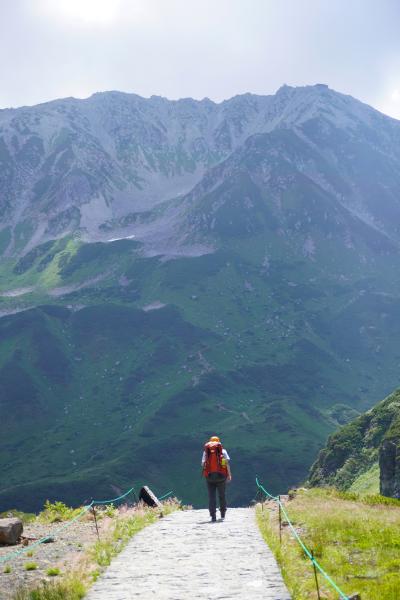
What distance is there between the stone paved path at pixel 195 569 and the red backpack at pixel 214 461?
11.8 feet

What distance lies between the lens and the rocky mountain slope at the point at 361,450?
242 feet

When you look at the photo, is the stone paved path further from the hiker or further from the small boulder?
the small boulder

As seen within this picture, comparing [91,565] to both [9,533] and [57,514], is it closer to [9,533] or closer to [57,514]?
[9,533]

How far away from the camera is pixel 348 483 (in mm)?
83812

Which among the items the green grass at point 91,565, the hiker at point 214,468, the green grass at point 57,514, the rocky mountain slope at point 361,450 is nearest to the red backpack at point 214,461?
the hiker at point 214,468

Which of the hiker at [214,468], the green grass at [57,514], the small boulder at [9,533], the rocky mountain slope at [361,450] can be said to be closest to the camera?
the small boulder at [9,533]

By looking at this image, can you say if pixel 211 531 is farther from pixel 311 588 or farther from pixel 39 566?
pixel 311 588

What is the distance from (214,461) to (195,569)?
1084 cm

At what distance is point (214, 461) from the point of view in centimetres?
2692

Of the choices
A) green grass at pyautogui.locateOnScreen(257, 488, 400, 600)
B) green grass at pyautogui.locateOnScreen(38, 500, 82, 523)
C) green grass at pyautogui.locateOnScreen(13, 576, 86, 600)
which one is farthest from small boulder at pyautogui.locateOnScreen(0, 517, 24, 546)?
green grass at pyautogui.locateOnScreen(257, 488, 400, 600)

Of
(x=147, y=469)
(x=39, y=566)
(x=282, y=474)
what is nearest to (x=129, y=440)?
(x=147, y=469)

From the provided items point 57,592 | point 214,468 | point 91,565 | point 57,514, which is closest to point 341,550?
point 91,565

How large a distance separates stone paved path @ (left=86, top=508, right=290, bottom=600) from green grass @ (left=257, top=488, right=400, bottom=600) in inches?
19.5

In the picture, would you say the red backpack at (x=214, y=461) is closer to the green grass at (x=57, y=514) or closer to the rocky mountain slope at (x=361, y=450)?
the green grass at (x=57, y=514)
